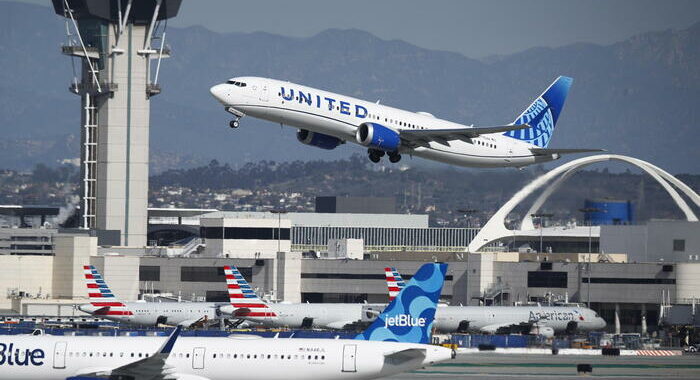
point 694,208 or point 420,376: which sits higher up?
point 694,208

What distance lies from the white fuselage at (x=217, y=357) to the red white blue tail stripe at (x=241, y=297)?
5792 cm

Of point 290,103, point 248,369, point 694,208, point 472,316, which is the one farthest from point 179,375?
point 694,208

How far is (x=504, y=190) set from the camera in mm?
170500

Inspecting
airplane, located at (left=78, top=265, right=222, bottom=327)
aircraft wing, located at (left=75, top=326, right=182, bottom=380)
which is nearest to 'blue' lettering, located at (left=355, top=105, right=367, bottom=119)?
aircraft wing, located at (left=75, top=326, right=182, bottom=380)

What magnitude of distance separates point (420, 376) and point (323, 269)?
85.1 m

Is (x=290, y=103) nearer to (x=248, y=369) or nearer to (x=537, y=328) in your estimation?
(x=248, y=369)

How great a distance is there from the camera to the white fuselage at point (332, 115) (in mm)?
93000

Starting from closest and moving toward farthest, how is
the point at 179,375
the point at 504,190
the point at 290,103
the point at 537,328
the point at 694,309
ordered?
1. the point at 179,375
2. the point at 290,103
3. the point at 537,328
4. the point at 694,309
5. the point at 504,190

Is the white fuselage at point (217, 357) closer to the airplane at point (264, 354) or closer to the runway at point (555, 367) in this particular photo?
the airplane at point (264, 354)

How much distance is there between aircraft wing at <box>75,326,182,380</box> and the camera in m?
69.1

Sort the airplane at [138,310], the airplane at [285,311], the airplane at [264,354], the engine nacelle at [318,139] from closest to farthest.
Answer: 1. the airplane at [264,354]
2. the engine nacelle at [318,139]
3. the airplane at [138,310]
4. the airplane at [285,311]

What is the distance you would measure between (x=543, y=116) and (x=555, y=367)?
85.1 feet

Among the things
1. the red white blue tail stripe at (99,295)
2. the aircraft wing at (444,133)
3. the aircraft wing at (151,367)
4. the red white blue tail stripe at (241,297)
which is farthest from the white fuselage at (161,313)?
the aircraft wing at (151,367)

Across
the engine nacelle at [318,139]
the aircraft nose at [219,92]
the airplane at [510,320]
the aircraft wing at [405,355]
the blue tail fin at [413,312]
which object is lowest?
the airplane at [510,320]
